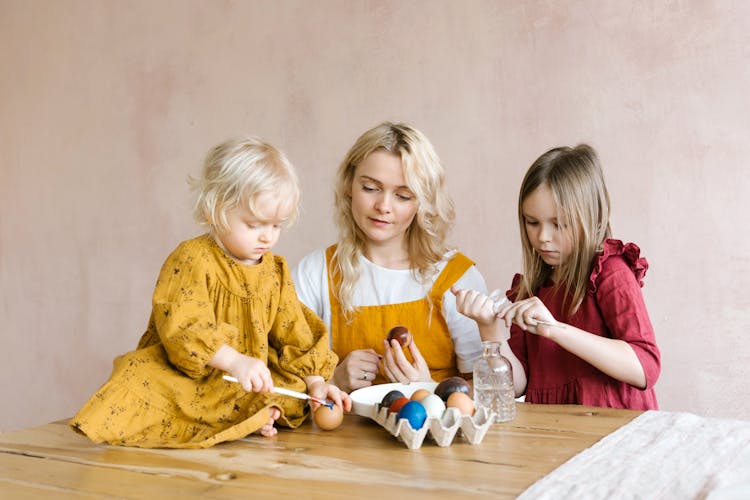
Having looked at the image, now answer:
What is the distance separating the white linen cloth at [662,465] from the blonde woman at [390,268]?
72 centimetres

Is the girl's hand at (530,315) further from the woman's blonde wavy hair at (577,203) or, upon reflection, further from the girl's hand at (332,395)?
the girl's hand at (332,395)

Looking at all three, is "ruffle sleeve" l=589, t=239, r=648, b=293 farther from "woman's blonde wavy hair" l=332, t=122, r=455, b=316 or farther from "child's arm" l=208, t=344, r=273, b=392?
"child's arm" l=208, t=344, r=273, b=392

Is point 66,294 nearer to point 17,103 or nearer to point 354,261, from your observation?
point 17,103

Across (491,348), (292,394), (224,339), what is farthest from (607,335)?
(224,339)

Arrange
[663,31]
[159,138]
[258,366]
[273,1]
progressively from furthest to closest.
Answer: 1. [159,138]
2. [273,1]
3. [663,31]
4. [258,366]

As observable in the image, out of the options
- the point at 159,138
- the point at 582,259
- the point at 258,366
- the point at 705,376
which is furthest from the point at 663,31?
the point at 159,138

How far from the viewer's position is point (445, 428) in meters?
1.12

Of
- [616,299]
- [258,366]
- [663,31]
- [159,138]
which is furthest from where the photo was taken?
[159,138]

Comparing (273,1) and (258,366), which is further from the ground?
(273,1)

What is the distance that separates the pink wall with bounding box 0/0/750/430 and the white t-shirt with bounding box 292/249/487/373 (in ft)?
1.15

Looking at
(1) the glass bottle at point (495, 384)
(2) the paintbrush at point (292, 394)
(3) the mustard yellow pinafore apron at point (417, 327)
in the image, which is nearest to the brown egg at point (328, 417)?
(2) the paintbrush at point (292, 394)

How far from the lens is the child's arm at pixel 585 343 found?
143cm

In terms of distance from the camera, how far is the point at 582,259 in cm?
164

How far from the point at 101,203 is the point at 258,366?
1.99 meters
